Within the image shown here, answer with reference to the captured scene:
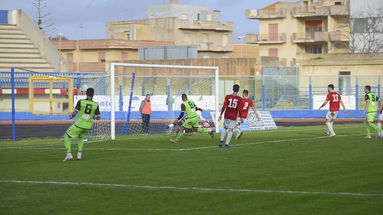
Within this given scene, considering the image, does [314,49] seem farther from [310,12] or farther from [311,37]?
[310,12]

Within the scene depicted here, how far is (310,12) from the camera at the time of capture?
87.3 meters

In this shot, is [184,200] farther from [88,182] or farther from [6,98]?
[6,98]

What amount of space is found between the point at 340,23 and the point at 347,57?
2292 centimetres

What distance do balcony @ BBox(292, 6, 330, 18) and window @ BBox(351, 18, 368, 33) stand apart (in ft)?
21.0

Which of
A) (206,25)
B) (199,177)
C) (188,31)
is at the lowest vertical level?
(199,177)

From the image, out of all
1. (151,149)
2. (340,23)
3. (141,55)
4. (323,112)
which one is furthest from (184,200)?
(340,23)

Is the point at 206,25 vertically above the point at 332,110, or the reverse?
the point at 206,25

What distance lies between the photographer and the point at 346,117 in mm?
47469

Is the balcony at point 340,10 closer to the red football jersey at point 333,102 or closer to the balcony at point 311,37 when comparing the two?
the balcony at point 311,37

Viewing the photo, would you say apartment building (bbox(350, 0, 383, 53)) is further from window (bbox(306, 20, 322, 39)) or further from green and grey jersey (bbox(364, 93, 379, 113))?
green and grey jersey (bbox(364, 93, 379, 113))

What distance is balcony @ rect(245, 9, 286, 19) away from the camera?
90.4 m

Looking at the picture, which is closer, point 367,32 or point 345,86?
point 345,86

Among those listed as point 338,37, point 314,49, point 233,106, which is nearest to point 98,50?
point 314,49

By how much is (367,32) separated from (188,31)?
33.8m
